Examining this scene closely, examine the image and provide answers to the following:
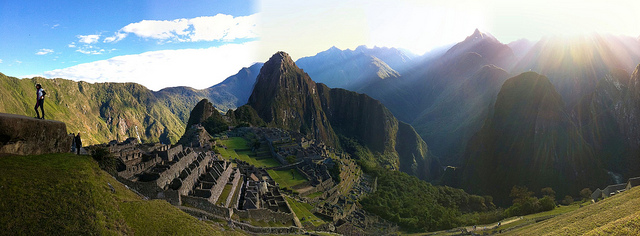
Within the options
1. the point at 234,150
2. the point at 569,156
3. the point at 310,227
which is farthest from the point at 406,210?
the point at 569,156

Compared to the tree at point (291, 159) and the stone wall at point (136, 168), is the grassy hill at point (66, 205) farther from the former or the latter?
the tree at point (291, 159)

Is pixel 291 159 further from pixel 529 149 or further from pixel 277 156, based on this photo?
pixel 529 149

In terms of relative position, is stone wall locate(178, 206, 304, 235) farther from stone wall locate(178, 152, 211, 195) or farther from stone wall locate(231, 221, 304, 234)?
stone wall locate(178, 152, 211, 195)

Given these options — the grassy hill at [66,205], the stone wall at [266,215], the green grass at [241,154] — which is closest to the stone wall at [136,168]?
the grassy hill at [66,205]

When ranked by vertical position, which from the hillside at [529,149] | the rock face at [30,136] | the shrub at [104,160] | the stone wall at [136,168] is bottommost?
the hillside at [529,149]

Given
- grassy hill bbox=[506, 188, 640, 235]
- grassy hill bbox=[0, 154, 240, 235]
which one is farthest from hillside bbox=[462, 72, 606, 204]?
grassy hill bbox=[0, 154, 240, 235]

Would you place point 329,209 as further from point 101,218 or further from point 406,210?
point 101,218

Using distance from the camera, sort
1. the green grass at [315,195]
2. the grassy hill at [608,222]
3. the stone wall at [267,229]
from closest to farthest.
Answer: the grassy hill at [608,222]
the stone wall at [267,229]
the green grass at [315,195]
